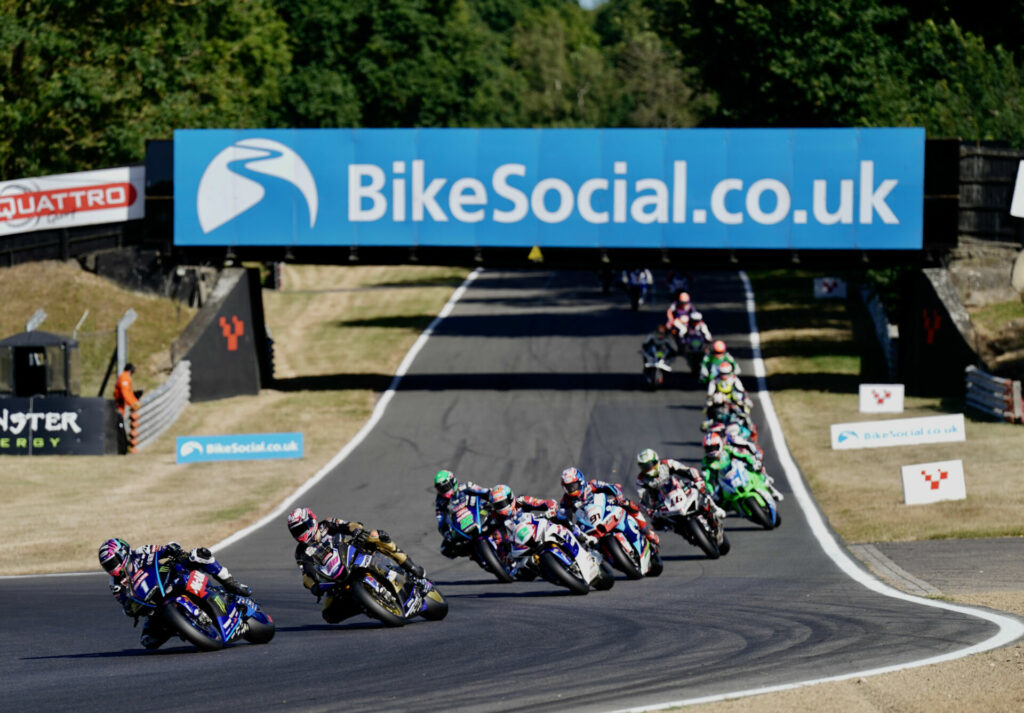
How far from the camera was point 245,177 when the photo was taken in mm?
36938

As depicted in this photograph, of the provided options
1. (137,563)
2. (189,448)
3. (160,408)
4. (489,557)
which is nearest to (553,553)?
(489,557)

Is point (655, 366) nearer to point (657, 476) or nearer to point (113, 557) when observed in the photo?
point (657, 476)

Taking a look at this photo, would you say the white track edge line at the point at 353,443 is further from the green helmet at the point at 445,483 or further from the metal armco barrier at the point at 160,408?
the green helmet at the point at 445,483

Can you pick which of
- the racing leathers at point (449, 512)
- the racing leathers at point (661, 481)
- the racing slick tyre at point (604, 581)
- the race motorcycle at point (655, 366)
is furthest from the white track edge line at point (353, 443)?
the racing slick tyre at point (604, 581)

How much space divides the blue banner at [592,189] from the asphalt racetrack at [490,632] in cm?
745

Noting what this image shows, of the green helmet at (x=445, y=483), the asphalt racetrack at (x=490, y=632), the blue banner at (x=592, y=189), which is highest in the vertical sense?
the blue banner at (x=592, y=189)

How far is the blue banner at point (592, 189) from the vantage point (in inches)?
1437

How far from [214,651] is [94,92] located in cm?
3925

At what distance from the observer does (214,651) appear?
1359 centimetres

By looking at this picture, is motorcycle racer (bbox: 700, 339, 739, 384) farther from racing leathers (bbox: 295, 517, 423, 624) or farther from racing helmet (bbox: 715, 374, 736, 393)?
racing leathers (bbox: 295, 517, 423, 624)

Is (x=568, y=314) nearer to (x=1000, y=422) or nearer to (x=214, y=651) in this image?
(x=1000, y=422)

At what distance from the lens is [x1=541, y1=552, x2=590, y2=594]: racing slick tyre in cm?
1612

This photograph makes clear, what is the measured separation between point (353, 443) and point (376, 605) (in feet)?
61.1

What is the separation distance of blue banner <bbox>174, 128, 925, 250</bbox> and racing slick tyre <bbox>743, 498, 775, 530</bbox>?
1522 centimetres
